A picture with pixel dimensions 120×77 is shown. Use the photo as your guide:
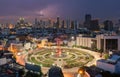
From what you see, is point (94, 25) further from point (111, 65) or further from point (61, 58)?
point (111, 65)

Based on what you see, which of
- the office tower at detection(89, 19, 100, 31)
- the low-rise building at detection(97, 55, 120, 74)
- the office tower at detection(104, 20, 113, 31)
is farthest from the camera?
the office tower at detection(89, 19, 100, 31)

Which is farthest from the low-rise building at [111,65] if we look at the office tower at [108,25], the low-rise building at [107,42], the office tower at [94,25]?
the office tower at [94,25]

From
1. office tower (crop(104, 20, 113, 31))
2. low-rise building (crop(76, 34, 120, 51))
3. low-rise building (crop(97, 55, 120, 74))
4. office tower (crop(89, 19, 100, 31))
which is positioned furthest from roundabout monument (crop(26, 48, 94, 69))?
office tower (crop(89, 19, 100, 31))

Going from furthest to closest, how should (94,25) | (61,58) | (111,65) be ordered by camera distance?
(94,25)
(61,58)
(111,65)

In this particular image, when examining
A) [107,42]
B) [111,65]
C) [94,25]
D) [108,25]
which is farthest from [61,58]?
[94,25]

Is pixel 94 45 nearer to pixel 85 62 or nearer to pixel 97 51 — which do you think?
pixel 97 51

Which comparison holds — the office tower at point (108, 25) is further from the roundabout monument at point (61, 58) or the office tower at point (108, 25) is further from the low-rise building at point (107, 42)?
the roundabout monument at point (61, 58)

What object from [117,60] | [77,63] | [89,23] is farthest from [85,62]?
[89,23]

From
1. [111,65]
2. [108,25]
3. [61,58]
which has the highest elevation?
[108,25]

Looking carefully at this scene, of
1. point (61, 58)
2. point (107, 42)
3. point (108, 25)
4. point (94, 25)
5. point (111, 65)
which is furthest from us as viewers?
point (94, 25)

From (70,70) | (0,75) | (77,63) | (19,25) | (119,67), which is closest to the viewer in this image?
(0,75)

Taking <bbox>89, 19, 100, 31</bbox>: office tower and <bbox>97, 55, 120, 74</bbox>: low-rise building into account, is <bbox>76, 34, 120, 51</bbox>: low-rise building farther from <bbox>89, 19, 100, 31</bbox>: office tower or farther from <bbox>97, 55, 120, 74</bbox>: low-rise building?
<bbox>89, 19, 100, 31</bbox>: office tower
